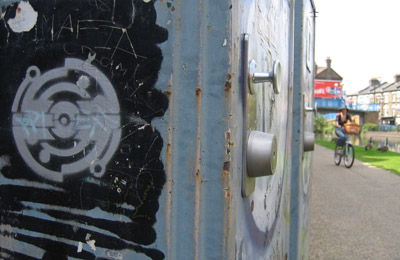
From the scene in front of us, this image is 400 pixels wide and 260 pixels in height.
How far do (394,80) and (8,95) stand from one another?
9016 centimetres

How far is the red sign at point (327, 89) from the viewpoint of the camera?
62.5m

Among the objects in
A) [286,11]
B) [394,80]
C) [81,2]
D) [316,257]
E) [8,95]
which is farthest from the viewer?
[394,80]

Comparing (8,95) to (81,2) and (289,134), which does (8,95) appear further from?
(289,134)

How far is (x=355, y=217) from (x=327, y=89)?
63.4 m

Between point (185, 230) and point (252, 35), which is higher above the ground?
point (252, 35)

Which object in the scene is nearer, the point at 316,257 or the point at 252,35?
the point at 252,35

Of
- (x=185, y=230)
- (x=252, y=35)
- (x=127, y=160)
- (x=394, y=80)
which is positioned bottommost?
(x=185, y=230)

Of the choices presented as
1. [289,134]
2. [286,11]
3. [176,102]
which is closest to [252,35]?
[176,102]

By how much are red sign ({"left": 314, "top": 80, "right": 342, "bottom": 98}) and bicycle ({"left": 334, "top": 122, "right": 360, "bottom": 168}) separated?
55.0 m

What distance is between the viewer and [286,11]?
69.0 inches

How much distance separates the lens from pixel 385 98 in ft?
270

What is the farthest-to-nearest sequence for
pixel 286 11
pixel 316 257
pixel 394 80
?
pixel 394 80 < pixel 316 257 < pixel 286 11

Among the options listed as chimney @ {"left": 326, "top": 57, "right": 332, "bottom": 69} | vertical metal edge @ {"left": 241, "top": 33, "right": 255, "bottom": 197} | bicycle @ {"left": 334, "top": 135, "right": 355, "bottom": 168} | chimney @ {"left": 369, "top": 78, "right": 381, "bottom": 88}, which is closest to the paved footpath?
bicycle @ {"left": 334, "top": 135, "right": 355, "bottom": 168}

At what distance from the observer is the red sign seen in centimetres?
6252
